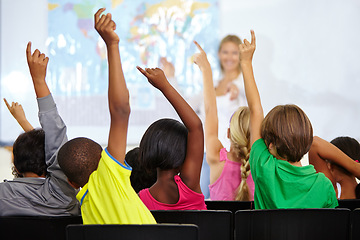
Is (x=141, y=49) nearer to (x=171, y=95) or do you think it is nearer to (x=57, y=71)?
(x=57, y=71)

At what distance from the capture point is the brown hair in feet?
5.67

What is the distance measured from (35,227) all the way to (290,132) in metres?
0.98

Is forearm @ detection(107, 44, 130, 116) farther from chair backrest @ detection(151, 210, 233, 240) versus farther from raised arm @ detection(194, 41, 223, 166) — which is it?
raised arm @ detection(194, 41, 223, 166)

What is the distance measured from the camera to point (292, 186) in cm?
170

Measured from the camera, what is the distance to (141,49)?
4.41 m

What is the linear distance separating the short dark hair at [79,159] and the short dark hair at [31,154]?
0.40 meters

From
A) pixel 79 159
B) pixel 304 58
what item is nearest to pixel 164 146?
pixel 79 159

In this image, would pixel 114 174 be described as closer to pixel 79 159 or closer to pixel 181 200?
pixel 79 159

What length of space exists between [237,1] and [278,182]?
10.1ft

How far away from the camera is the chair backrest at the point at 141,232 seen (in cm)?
122

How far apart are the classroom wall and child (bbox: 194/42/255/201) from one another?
6.14 ft

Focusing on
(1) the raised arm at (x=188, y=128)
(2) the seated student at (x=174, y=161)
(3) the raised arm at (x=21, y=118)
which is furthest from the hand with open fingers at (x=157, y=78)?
(3) the raised arm at (x=21, y=118)

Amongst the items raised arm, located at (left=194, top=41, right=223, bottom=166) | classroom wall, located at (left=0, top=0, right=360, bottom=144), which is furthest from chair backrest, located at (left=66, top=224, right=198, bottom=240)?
classroom wall, located at (left=0, top=0, right=360, bottom=144)

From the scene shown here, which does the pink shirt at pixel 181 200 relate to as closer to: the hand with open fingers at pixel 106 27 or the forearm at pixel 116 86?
the forearm at pixel 116 86
